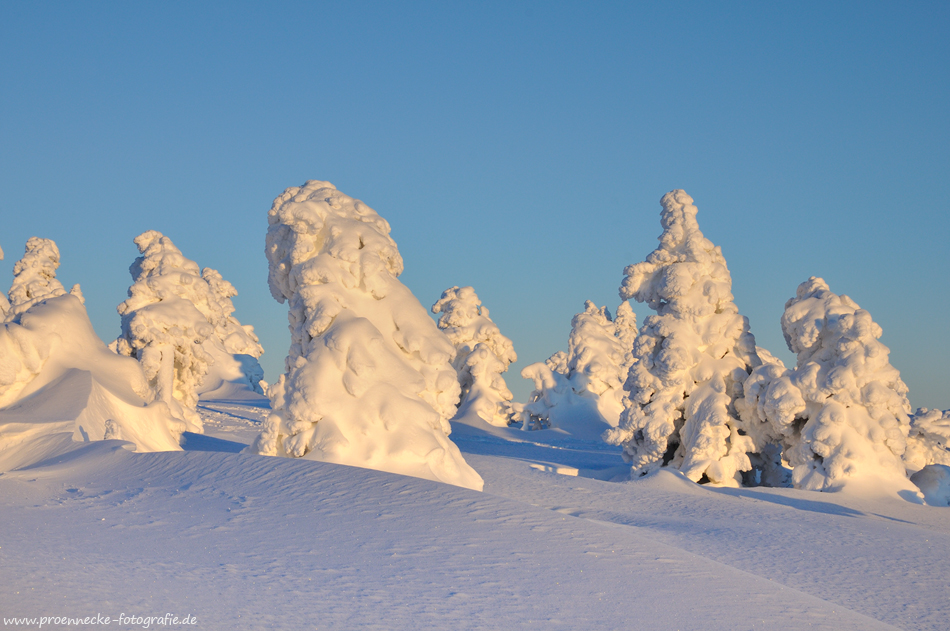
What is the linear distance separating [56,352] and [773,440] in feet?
57.5

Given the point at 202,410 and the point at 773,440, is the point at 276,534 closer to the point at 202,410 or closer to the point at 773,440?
the point at 773,440

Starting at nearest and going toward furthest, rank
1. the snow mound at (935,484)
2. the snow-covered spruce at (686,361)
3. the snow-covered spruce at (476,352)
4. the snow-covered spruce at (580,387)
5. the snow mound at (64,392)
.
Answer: the snow mound at (64,392), the snow mound at (935,484), the snow-covered spruce at (686,361), the snow-covered spruce at (476,352), the snow-covered spruce at (580,387)

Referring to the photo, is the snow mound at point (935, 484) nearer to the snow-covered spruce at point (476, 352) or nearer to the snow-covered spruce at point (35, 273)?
the snow-covered spruce at point (476, 352)

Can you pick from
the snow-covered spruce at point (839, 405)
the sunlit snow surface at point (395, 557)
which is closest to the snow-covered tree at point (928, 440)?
the snow-covered spruce at point (839, 405)

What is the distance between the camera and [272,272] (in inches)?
579

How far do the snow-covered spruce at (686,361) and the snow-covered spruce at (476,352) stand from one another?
1509cm

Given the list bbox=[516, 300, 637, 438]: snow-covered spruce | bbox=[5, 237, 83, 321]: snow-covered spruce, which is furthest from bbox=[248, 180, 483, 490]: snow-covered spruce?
bbox=[516, 300, 637, 438]: snow-covered spruce

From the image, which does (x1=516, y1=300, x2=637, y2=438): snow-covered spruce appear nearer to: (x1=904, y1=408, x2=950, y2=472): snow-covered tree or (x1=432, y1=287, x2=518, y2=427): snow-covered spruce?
(x1=432, y1=287, x2=518, y2=427): snow-covered spruce

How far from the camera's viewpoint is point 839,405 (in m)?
16.6

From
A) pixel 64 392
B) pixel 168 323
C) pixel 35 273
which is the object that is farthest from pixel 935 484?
pixel 35 273

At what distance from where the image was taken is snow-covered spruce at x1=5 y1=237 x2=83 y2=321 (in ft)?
99.3

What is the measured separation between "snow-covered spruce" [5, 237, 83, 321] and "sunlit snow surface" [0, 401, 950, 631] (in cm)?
2101

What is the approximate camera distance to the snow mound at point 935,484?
17.2 metres

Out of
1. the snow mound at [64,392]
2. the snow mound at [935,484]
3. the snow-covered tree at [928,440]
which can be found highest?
the snow-covered tree at [928,440]
